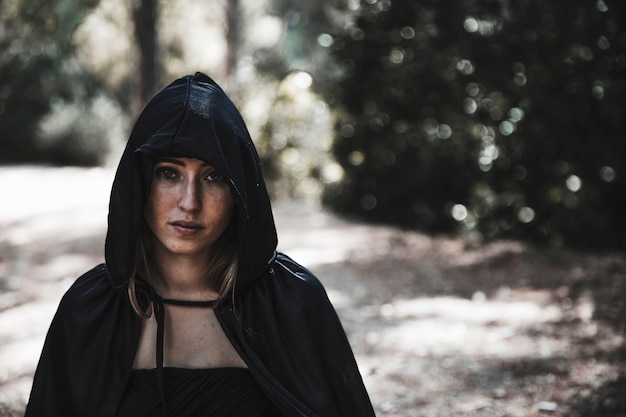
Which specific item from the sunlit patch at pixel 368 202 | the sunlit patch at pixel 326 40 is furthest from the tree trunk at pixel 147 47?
the sunlit patch at pixel 368 202

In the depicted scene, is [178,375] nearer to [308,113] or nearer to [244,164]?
[244,164]

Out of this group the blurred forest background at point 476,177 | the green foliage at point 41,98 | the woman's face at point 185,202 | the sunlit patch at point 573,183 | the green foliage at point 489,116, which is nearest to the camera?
the woman's face at point 185,202

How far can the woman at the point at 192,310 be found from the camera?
2.31m

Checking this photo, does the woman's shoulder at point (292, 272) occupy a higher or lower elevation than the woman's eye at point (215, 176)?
lower

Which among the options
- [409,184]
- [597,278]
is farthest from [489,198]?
[597,278]

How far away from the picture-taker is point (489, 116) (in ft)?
30.5

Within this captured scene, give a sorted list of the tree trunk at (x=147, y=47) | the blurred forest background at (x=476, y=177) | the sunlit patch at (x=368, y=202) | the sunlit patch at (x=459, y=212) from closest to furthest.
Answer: the blurred forest background at (x=476, y=177)
the sunlit patch at (x=459, y=212)
the tree trunk at (x=147, y=47)
the sunlit patch at (x=368, y=202)

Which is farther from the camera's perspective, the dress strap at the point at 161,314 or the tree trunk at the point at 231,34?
the tree trunk at the point at 231,34

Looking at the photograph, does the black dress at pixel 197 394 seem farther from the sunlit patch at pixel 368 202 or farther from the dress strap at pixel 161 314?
the sunlit patch at pixel 368 202

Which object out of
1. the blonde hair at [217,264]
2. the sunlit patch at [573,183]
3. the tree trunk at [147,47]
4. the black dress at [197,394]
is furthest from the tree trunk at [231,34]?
the black dress at [197,394]

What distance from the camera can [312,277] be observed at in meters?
2.53

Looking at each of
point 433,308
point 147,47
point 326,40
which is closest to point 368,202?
point 326,40

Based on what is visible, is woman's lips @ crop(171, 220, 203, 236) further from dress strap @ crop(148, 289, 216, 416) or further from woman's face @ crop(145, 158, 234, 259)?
dress strap @ crop(148, 289, 216, 416)

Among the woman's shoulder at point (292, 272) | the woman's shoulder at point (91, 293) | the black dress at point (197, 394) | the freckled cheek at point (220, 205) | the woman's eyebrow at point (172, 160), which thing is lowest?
the black dress at point (197, 394)
